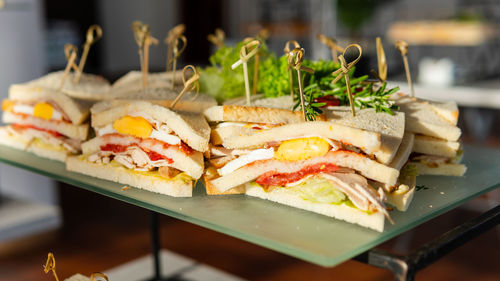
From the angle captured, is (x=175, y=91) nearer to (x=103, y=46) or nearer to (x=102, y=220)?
(x=102, y=220)

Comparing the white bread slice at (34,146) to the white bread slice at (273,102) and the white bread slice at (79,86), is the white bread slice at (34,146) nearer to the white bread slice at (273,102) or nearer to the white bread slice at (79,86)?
the white bread slice at (79,86)

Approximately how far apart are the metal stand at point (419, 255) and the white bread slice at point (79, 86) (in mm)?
1388

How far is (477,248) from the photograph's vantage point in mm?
3734

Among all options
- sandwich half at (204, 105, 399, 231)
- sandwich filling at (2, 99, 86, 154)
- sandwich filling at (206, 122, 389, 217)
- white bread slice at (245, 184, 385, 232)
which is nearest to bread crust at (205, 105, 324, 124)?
sandwich half at (204, 105, 399, 231)

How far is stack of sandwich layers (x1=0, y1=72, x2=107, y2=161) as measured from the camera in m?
1.91

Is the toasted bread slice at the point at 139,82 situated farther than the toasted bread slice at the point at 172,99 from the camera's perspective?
Yes

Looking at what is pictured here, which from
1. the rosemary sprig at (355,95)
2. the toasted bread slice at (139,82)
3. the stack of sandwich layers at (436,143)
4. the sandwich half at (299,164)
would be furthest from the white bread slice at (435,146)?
the toasted bread slice at (139,82)

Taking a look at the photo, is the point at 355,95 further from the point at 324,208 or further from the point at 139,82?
the point at 139,82

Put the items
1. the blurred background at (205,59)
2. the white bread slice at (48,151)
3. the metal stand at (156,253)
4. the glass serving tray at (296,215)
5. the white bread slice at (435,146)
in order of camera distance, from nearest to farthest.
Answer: the glass serving tray at (296,215), the white bread slice at (435,146), the white bread slice at (48,151), the metal stand at (156,253), the blurred background at (205,59)

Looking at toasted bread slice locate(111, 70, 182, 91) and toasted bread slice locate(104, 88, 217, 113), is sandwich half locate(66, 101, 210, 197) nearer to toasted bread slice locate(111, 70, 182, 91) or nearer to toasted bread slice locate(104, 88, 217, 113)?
toasted bread slice locate(104, 88, 217, 113)

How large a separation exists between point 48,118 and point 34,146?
0.12m

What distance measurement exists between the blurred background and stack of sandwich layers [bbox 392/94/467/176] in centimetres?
175

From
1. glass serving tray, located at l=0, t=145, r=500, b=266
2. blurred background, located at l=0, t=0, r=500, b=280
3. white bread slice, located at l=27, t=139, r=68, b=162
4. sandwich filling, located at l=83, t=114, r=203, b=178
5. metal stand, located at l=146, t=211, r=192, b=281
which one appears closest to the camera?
glass serving tray, located at l=0, t=145, r=500, b=266

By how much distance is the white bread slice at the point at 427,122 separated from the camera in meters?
1.68
